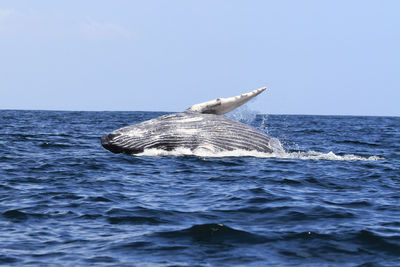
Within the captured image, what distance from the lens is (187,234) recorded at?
843cm

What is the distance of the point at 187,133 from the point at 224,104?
1.29 m

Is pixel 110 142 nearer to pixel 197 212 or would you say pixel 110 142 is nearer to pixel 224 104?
pixel 224 104

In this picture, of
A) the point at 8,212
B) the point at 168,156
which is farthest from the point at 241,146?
the point at 8,212

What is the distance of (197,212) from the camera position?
9.79 metres

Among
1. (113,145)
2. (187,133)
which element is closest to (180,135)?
(187,133)

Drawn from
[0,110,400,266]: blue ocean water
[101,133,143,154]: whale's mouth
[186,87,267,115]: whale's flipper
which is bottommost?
[0,110,400,266]: blue ocean water

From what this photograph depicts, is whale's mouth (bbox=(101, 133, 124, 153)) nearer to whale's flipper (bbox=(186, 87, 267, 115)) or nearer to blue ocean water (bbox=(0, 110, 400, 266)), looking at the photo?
blue ocean water (bbox=(0, 110, 400, 266))

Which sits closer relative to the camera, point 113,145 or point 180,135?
point 180,135

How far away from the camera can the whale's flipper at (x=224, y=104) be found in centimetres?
1552

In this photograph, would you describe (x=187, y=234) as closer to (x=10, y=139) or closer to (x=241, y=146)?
(x=241, y=146)

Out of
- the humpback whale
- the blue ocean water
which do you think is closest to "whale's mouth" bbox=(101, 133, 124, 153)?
the humpback whale

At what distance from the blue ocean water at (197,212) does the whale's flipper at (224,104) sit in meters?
1.33

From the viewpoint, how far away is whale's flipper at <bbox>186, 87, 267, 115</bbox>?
15523 millimetres

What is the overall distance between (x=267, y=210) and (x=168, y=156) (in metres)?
6.30
